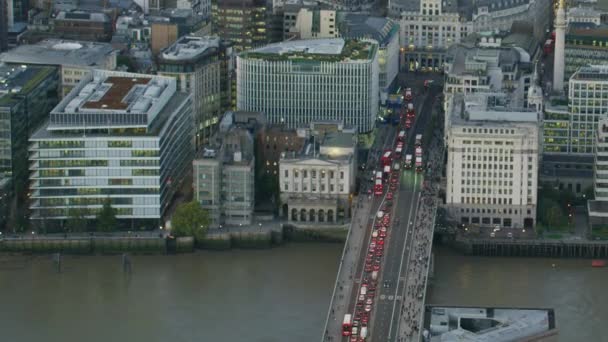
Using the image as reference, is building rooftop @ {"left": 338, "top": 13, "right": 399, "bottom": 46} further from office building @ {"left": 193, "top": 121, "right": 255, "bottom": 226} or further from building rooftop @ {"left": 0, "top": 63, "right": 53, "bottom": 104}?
office building @ {"left": 193, "top": 121, "right": 255, "bottom": 226}

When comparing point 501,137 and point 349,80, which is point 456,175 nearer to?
point 501,137

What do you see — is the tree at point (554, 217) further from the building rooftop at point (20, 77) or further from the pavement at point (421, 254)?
the building rooftop at point (20, 77)

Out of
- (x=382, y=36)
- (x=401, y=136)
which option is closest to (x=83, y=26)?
(x=382, y=36)

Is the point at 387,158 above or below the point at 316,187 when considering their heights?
above

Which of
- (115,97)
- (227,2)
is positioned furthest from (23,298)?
(227,2)

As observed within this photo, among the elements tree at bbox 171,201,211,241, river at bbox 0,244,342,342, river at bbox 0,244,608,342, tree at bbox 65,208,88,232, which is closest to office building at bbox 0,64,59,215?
tree at bbox 65,208,88,232

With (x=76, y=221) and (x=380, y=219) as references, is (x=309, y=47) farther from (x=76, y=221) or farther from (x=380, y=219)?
(x=76, y=221)
